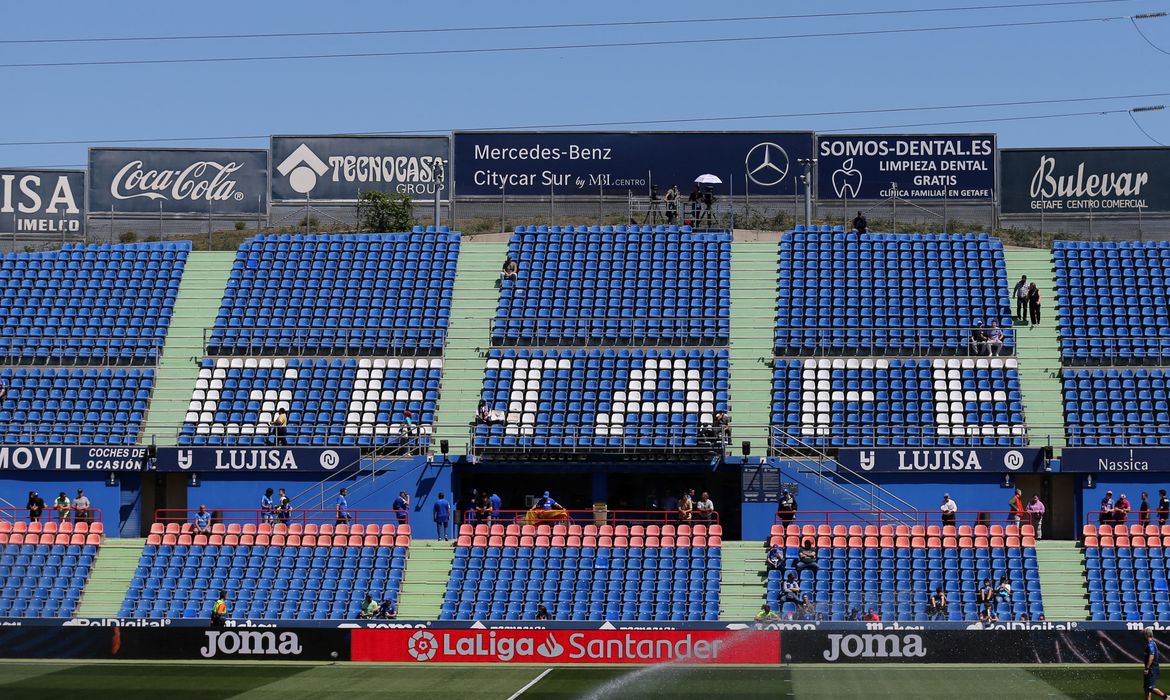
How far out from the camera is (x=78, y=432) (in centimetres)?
4284

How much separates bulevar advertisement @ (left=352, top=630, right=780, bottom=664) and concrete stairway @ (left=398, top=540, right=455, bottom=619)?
2938 millimetres

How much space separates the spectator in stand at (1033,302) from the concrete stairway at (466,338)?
1581 centimetres

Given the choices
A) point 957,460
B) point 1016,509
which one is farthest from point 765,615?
point 957,460

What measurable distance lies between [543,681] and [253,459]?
577 inches

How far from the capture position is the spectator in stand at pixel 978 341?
43.5 metres

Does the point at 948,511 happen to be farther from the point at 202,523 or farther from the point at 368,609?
the point at 202,523

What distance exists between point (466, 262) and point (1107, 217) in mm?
21720

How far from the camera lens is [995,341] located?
→ 43312 mm

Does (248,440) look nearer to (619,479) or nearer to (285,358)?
(285,358)

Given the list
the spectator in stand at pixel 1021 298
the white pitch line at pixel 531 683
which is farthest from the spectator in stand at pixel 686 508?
the spectator in stand at pixel 1021 298

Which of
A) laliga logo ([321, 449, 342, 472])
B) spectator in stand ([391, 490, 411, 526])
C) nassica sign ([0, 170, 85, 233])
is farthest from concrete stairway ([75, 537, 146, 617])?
nassica sign ([0, 170, 85, 233])

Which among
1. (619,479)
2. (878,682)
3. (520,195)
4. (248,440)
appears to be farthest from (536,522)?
(520,195)

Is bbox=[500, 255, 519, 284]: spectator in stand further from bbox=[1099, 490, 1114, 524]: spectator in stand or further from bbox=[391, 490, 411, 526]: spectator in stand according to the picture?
bbox=[1099, 490, 1114, 524]: spectator in stand

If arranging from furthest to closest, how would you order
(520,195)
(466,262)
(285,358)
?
(520,195)
(466,262)
(285,358)
